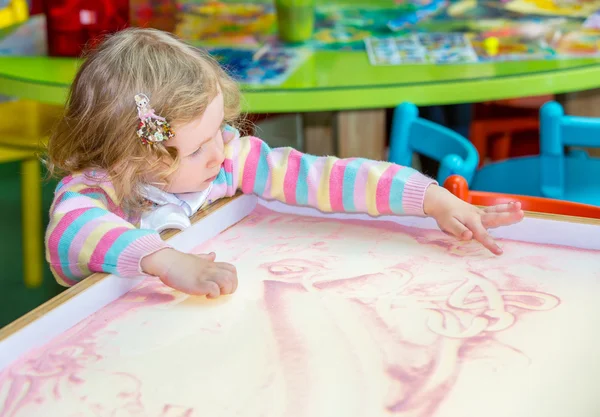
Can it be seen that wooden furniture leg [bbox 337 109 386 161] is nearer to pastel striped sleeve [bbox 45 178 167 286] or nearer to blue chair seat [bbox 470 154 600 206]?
blue chair seat [bbox 470 154 600 206]

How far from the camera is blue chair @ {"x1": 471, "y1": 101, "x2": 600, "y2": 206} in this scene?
4.34 ft

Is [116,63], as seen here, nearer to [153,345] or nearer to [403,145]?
[153,345]

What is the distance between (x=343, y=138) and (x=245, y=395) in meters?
1.16

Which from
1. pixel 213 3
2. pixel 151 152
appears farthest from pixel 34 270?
pixel 151 152

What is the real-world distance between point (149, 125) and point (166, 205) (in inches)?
4.8

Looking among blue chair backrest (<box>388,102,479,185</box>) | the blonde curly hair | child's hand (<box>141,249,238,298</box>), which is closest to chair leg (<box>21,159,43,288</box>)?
blue chair backrest (<box>388,102,479,185</box>)

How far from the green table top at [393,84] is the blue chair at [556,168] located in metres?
0.13

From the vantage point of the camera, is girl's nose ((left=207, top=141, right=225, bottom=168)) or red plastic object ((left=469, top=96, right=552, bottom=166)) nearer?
girl's nose ((left=207, top=141, right=225, bottom=168))

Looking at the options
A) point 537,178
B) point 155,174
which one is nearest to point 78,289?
point 155,174

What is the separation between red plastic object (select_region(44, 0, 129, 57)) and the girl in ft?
2.82

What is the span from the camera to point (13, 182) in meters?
2.76

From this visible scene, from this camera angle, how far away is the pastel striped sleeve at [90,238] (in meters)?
0.81

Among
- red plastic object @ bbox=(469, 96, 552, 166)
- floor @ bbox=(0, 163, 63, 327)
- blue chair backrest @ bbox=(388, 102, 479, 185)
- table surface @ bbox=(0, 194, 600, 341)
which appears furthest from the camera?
red plastic object @ bbox=(469, 96, 552, 166)

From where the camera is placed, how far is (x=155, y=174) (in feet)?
3.07
